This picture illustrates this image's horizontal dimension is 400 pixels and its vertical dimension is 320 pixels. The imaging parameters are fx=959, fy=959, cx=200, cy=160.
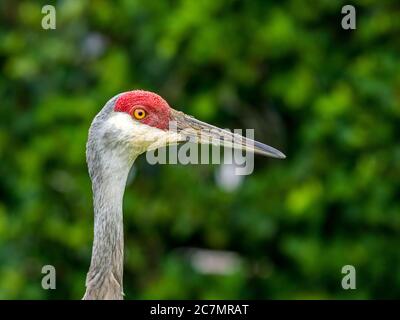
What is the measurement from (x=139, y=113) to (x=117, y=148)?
166 mm

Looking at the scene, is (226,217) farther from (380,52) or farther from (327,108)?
(380,52)

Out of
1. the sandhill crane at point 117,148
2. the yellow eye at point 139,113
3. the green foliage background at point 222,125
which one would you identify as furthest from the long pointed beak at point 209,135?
the green foliage background at point 222,125

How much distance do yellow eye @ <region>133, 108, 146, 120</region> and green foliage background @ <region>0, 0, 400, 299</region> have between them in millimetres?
2766

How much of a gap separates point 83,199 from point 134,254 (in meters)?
0.56

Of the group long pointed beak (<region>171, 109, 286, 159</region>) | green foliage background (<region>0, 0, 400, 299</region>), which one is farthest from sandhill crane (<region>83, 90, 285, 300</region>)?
green foliage background (<region>0, 0, 400, 299</region>)

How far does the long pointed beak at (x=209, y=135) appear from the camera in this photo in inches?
150

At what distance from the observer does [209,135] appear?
12.7 ft

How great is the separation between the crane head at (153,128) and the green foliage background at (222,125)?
2.66m

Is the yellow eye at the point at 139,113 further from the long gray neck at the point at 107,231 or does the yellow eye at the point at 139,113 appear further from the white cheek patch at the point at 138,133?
the long gray neck at the point at 107,231

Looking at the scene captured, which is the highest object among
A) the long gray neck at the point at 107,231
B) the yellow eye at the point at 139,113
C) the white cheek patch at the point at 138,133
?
the yellow eye at the point at 139,113

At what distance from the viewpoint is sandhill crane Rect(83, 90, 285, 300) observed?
3.65m

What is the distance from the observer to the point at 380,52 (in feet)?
21.9

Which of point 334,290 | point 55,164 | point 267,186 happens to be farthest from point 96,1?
point 334,290

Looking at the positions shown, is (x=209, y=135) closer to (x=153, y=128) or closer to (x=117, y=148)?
(x=153, y=128)
